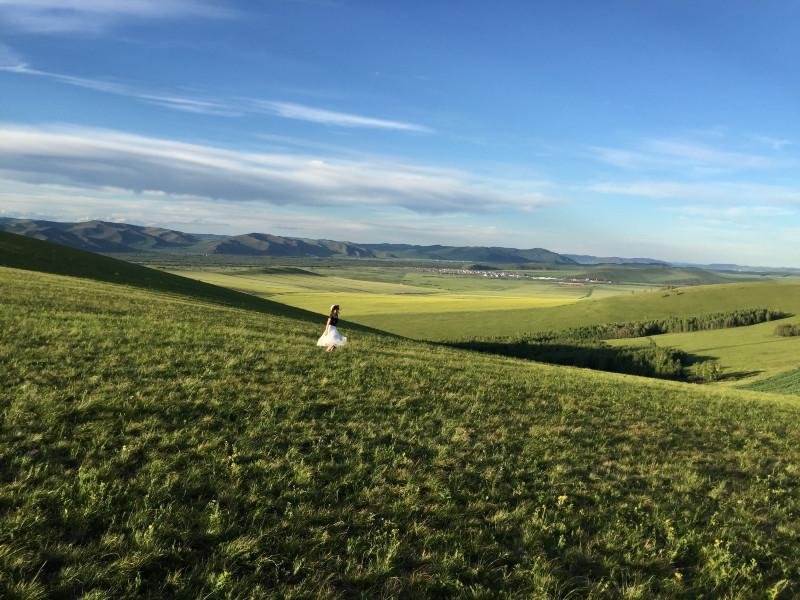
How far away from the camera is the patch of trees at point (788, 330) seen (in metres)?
121

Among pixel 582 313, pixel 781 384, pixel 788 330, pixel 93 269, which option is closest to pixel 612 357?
pixel 781 384

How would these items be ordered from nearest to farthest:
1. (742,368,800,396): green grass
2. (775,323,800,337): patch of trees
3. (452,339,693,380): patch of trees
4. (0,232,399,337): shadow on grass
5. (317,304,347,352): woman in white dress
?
1. (317,304,347,352): woman in white dress
2. (0,232,399,337): shadow on grass
3. (742,368,800,396): green grass
4. (452,339,693,380): patch of trees
5. (775,323,800,337): patch of trees

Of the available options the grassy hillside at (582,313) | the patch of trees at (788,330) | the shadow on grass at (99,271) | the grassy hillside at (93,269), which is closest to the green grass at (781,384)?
the shadow on grass at (99,271)

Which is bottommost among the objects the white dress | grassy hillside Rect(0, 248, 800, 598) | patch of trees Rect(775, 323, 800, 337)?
patch of trees Rect(775, 323, 800, 337)

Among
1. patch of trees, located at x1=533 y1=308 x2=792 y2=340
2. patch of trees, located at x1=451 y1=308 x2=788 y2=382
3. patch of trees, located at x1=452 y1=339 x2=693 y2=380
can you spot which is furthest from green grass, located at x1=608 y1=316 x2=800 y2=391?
patch of trees, located at x1=533 y1=308 x2=792 y2=340

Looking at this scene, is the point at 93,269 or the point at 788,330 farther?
the point at 788,330

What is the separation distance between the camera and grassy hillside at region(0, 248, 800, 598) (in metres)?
7.01

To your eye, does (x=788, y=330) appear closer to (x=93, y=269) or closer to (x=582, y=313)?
(x=582, y=313)

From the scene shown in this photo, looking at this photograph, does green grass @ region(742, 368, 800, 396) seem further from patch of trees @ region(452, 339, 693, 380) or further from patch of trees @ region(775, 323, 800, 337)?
patch of trees @ region(775, 323, 800, 337)

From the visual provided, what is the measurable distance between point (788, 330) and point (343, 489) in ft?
498

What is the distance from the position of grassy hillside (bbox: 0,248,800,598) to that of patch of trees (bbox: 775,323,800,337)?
135 meters

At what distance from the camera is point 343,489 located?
30.3 feet

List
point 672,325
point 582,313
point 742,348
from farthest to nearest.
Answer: point 582,313 < point 672,325 < point 742,348

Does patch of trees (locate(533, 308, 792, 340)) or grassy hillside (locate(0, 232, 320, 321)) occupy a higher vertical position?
grassy hillside (locate(0, 232, 320, 321))
